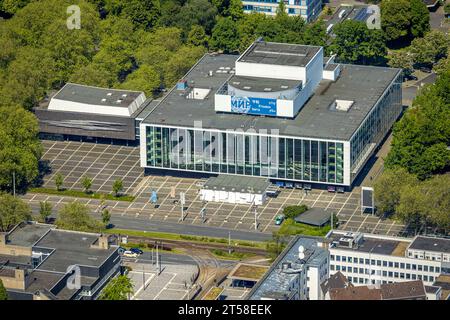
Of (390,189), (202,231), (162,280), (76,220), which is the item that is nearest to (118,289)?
(162,280)

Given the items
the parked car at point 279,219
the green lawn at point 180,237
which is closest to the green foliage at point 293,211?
the parked car at point 279,219

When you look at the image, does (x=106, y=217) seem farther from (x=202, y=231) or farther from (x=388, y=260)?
(x=388, y=260)

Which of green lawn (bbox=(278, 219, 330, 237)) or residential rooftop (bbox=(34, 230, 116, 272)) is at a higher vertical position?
residential rooftop (bbox=(34, 230, 116, 272))

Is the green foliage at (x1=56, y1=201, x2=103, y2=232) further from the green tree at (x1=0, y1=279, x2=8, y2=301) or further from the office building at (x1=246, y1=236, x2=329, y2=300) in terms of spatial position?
the office building at (x1=246, y1=236, x2=329, y2=300)

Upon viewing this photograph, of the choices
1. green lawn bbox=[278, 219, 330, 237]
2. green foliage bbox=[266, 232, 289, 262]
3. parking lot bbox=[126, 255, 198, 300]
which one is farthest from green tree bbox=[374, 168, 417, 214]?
parking lot bbox=[126, 255, 198, 300]

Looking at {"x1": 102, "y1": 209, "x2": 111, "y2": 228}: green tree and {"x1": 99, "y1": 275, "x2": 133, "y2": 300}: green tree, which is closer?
{"x1": 99, "y1": 275, "x2": 133, "y2": 300}: green tree
